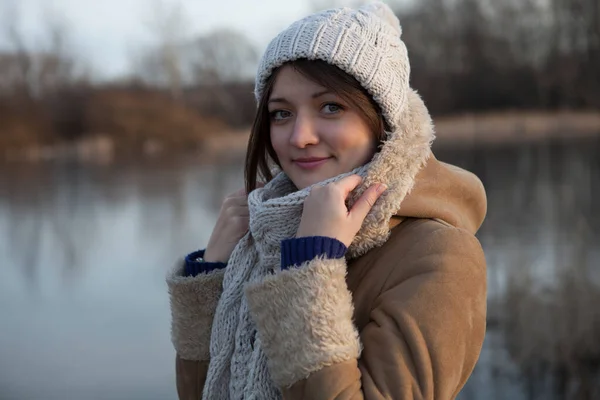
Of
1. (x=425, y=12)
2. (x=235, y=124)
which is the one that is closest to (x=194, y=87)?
(x=235, y=124)

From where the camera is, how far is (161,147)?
71.8 ft

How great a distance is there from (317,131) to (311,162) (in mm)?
Result: 78

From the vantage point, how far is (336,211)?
140 centimetres

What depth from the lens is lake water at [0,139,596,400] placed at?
208 inches

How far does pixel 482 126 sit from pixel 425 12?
652 centimetres

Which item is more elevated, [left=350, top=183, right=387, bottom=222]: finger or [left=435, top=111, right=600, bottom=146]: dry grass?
[left=350, top=183, right=387, bottom=222]: finger

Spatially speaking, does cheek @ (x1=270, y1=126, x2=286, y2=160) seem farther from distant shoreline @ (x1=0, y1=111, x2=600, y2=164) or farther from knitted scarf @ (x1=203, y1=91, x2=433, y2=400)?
distant shoreline @ (x1=0, y1=111, x2=600, y2=164)

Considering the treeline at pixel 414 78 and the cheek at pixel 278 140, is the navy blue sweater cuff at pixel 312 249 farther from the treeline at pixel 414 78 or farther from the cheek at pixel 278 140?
the treeline at pixel 414 78

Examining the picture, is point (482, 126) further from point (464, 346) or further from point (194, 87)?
point (464, 346)

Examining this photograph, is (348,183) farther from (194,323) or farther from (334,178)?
(194,323)

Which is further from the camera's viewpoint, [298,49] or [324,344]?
[298,49]

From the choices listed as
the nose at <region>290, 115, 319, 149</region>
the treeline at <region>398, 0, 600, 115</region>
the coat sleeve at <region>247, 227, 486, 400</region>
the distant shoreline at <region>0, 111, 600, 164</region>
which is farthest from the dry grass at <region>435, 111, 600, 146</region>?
the coat sleeve at <region>247, 227, 486, 400</region>

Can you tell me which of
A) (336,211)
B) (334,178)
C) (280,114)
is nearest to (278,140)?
(280,114)

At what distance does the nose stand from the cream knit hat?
14 centimetres
